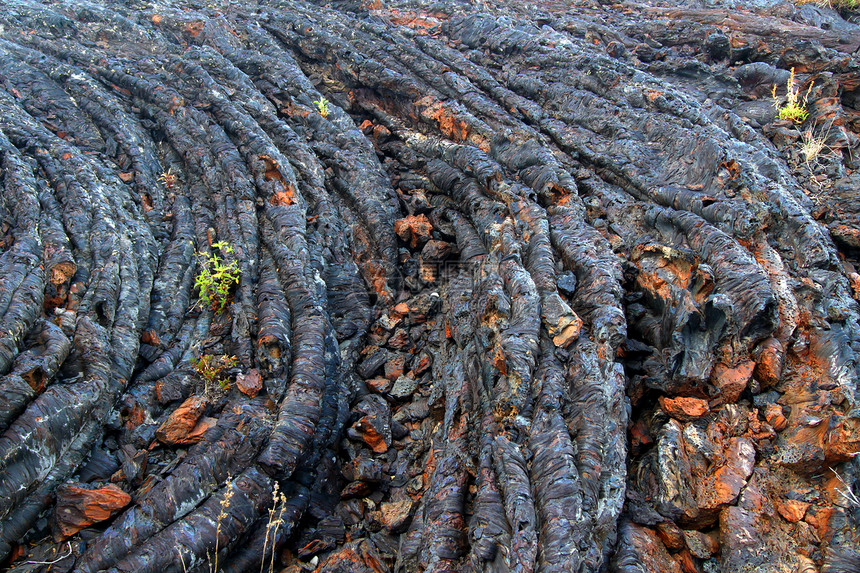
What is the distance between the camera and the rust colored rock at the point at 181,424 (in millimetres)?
5250

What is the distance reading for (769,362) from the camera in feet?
15.9

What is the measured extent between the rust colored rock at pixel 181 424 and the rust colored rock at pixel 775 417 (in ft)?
18.9

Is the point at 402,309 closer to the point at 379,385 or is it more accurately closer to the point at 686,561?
the point at 379,385

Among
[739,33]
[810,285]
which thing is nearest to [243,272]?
[810,285]

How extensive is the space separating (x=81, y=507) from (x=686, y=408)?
5.77m

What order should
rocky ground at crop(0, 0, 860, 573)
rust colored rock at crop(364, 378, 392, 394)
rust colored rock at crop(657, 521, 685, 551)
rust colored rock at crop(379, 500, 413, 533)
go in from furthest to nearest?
rust colored rock at crop(364, 378, 392, 394)
rust colored rock at crop(379, 500, 413, 533)
rocky ground at crop(0, 0, 860, 573)
rust colored rock at crop(657, 521, 685, 551)

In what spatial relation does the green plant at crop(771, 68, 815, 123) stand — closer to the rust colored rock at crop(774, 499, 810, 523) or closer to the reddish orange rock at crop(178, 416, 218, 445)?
the rust colored rock at crop(774, 499, 810, 523)

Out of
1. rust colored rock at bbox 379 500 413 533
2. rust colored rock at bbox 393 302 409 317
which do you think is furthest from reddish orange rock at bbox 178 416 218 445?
rust colored rock at bbox 393 302 409 317

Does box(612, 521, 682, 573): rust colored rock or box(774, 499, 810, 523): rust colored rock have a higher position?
box(774, 499, 810, 523): rust colored rock

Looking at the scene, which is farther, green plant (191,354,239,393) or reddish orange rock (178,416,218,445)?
green plant (191,354,239,393)

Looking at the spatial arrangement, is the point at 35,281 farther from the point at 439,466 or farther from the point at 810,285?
the point at 810,285

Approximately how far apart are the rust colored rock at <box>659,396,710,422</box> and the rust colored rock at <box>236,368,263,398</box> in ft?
14.6

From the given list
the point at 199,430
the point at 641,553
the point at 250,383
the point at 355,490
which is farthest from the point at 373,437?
the point at 641,553

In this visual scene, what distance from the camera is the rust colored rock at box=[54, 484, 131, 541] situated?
450 centimetres
